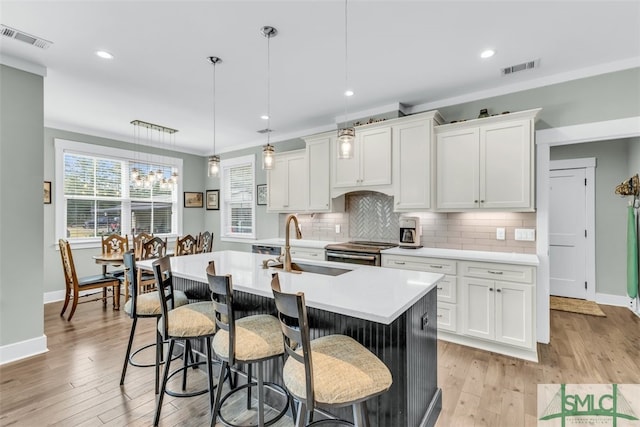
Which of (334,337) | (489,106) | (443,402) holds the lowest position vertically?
(443,402)

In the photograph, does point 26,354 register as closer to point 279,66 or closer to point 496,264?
point 279,66

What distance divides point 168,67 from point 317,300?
282 cm

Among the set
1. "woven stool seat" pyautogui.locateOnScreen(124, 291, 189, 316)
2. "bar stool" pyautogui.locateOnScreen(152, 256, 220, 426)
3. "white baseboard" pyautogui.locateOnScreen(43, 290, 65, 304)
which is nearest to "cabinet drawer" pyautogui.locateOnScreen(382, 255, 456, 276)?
"bar stool" pyautogui.locateOnScreen(152, 256, 220, 426)

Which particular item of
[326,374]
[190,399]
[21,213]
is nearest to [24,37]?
[21,213]

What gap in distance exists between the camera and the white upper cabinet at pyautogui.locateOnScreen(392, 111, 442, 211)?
351 centimetres

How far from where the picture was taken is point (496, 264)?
294cm

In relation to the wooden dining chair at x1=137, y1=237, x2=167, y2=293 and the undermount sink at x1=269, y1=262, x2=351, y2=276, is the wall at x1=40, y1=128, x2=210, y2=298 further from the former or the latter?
the undermount sink at x1=269, y1=262, x2=351, y2=276

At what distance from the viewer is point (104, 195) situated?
531 cm

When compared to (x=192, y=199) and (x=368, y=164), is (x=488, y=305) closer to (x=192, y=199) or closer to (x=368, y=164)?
(x=368, y=164)

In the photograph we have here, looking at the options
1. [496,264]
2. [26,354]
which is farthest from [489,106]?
[26,354]

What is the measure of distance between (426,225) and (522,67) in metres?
1.97

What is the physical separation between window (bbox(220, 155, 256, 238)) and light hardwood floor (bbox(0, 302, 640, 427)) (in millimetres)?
2861

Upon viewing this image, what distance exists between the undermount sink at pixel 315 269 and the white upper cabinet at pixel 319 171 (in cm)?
191

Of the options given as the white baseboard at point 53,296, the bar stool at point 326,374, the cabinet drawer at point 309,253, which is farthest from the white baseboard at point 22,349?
the bar stool at point 326,374
